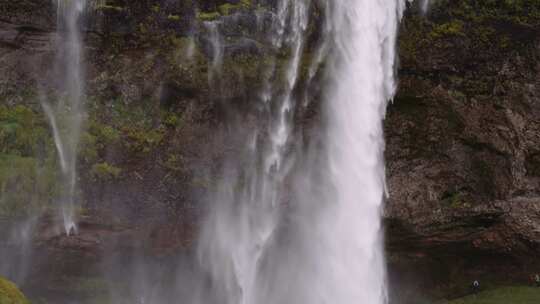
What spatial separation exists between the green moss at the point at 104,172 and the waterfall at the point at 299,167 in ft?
8.20

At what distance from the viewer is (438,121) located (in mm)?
14445

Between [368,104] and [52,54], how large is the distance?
792 cm

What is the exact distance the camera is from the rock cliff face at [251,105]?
13852mm

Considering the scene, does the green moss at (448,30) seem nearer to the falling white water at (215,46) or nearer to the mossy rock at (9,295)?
the falling white water at (215,46)

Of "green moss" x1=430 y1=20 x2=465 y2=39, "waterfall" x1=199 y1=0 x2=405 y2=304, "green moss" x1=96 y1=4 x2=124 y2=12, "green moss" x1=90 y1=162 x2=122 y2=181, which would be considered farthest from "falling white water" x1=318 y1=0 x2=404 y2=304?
"green moss" x1=96 y1=4 x2=124 y2=12

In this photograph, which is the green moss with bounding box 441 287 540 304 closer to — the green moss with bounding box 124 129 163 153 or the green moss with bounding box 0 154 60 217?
the green moss with bounding box 124 129 163 153

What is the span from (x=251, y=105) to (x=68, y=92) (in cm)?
460

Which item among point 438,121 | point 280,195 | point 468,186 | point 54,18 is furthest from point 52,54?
point 468,186

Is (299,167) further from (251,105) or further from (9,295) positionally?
(9,295)

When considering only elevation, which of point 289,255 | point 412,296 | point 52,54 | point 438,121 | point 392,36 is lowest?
point 412,296

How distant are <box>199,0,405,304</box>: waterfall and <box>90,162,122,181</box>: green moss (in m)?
2.50

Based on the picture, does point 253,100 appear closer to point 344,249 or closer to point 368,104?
point 368,104

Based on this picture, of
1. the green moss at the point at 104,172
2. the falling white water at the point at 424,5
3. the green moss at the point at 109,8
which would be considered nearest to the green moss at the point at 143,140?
the green moss at the point at 104,172

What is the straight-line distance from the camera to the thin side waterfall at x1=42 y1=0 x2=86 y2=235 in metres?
14.0
